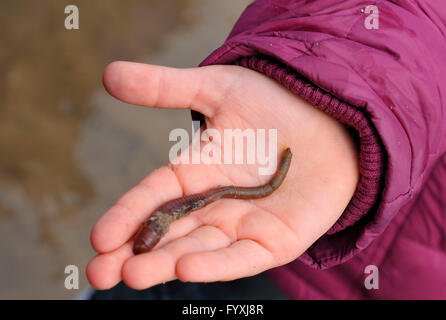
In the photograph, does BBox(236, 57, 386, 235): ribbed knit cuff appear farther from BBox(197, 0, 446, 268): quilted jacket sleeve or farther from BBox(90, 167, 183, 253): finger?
BBox(90, 167, 183, 253): finger

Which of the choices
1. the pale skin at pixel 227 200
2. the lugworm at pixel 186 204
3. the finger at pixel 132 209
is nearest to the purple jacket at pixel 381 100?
the pale skin at pixel 227 200

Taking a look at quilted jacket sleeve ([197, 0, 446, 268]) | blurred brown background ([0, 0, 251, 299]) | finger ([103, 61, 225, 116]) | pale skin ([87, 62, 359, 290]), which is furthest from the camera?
blurred brown background ([0, 0, 251, 299])

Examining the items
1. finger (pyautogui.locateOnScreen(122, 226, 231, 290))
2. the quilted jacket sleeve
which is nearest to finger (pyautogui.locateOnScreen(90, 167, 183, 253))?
finger (pyautogui.locateOnScreen(122, 226, 231, 290))

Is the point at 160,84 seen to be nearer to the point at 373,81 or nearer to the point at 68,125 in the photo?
the point at 373,81

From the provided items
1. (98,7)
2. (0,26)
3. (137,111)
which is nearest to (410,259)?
(137,111)

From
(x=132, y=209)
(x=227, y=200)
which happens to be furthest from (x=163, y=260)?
(x=227, y=200)
